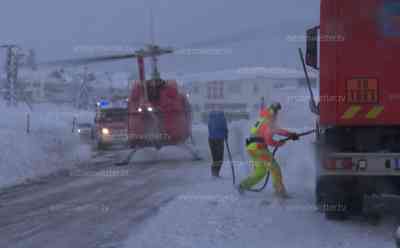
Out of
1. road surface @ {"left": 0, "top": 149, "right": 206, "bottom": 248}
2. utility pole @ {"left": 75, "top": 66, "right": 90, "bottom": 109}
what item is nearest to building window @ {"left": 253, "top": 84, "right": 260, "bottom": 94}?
road surface @ {"left": 0, "top": 149, "right": 206, "bottom": 248}

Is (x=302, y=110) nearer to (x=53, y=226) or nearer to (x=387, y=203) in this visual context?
(x=387, y=203)

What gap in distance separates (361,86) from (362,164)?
3.36ft

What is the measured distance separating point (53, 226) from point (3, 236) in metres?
0.87

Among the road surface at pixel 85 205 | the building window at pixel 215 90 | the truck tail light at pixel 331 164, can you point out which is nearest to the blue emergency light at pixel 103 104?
the building window at pixel 215 90

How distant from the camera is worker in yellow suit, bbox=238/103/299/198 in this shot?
11758mm

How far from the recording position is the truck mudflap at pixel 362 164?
8.59m

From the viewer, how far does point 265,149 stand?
1193 cm

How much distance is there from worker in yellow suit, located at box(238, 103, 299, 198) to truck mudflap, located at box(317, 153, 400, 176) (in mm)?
2817

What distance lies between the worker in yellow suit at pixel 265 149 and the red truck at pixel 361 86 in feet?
8.79

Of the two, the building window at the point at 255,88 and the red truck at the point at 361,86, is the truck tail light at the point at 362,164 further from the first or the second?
the building window at the point at 255,88

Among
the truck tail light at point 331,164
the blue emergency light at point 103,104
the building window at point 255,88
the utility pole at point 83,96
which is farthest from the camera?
the utility pole at point 83,96

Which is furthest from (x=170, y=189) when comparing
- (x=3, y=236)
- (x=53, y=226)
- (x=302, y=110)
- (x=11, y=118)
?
(x=11, y=118)

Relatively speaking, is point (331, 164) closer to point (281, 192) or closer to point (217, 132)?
point (281, 192)

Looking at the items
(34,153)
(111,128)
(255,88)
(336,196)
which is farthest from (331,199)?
(255,88)
